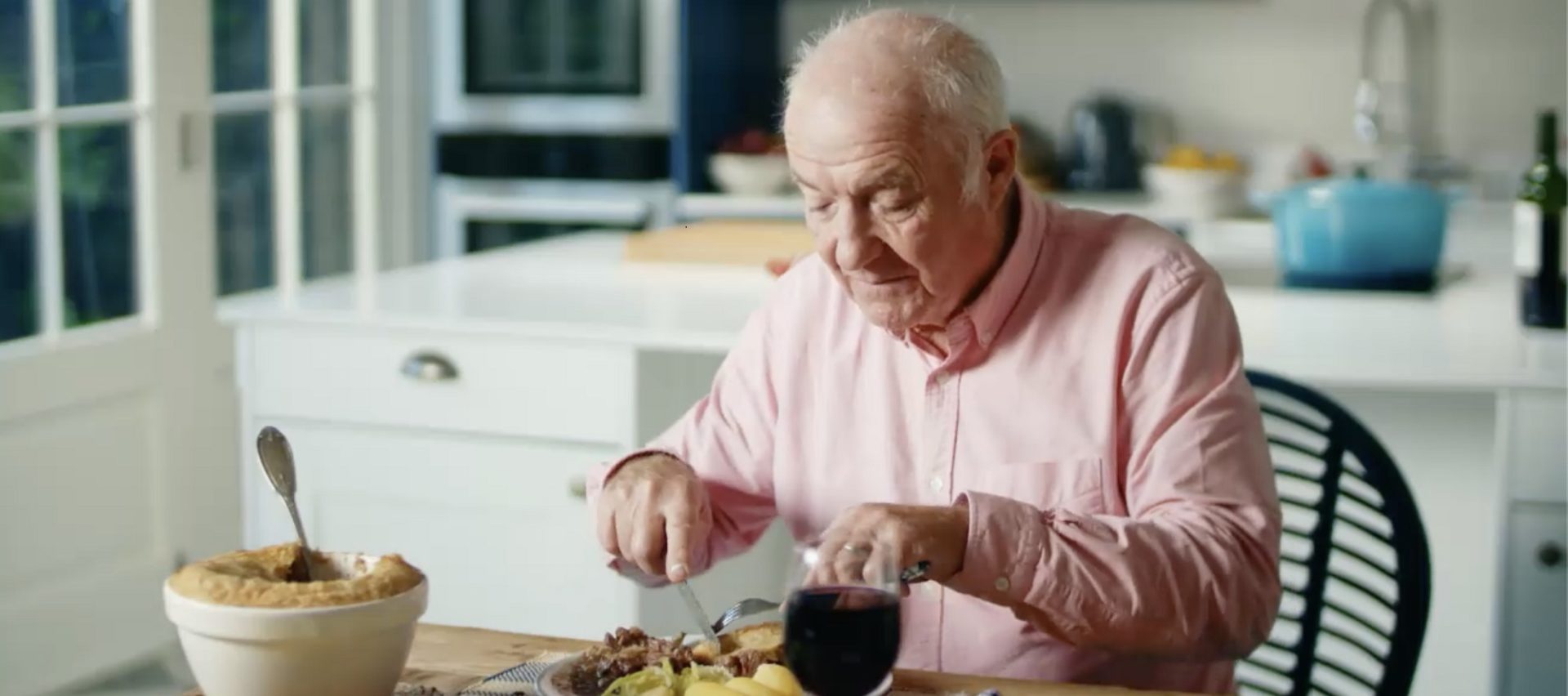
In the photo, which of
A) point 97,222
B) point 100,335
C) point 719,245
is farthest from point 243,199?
point 719,245

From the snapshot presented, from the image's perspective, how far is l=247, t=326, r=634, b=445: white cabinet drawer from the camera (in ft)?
8.01

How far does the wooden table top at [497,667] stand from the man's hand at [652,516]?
0.36ft

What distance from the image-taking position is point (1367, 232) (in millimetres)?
2719

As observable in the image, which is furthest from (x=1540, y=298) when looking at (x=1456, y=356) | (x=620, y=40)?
(x=620, y=40)

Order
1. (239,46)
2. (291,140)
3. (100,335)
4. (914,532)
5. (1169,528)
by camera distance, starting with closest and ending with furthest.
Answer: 1. (914,532)
2. (1169,528)
3. (100,335)
4. (239,46)
5. (291,140)

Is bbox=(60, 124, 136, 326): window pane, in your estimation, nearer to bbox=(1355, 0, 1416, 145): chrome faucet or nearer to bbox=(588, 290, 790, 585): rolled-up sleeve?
bbox=(588, 290, 790, 585): rolled-up sleeve

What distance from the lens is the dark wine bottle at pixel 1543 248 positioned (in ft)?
7.77

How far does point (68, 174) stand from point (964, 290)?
2.42 meters

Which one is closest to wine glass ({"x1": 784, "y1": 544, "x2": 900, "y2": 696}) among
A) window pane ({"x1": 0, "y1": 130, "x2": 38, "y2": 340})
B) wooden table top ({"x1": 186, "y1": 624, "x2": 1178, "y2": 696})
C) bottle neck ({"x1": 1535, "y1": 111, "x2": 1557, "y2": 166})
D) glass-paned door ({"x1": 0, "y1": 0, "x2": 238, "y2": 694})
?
wooden table top ({"x1": 186, "y1": 624, "x2": 1178, "y2": 696})

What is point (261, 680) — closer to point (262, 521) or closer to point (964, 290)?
point (964, 290)

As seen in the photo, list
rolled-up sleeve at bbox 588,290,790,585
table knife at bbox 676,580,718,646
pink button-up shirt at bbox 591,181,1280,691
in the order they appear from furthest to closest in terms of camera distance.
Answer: rolled-up sleeve at bbox 588,290,790,585
pink button-up shirt at bbox 591,181,1280,691
table knife at bbox 676,580,718,646

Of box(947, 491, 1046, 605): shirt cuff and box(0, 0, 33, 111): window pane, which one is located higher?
box(0, 0, 33, 111): window pane

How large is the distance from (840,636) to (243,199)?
10.8 ft

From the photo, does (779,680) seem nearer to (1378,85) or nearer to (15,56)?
(15,56)
